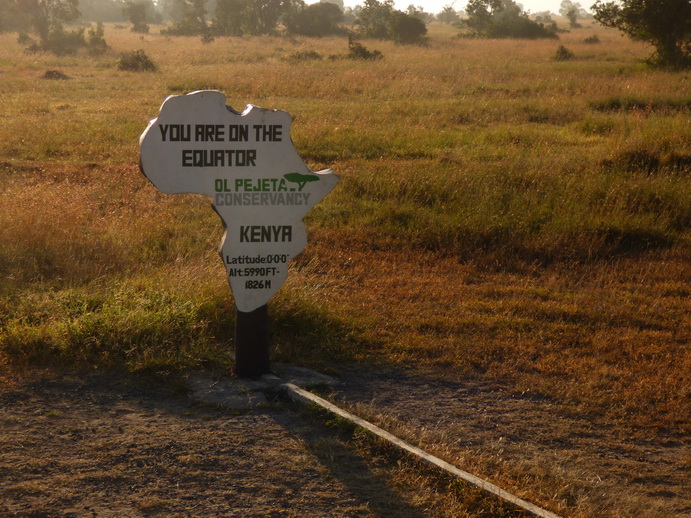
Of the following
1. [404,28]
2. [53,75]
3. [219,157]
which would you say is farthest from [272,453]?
[404,28]

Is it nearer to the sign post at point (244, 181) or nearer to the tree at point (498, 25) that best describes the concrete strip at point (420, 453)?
the sign post at point (244, 181)

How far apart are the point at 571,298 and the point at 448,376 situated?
2.00 meters

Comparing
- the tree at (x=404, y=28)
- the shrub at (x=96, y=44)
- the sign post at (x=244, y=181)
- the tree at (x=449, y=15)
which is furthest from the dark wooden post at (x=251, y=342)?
the tree at (x=449, y=15)

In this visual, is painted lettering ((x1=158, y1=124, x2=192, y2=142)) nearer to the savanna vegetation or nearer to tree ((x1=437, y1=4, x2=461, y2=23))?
the savanna vegetation

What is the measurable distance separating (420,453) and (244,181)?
68.7 inches

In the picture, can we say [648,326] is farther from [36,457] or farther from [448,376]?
[36,457]

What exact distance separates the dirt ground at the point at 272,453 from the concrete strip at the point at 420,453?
4.1 inches

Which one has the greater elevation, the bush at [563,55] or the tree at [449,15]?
the tree at [449,15]

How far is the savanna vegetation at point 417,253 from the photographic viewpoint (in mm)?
4664

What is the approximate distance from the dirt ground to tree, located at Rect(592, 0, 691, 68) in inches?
812

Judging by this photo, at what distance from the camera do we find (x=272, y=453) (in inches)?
140

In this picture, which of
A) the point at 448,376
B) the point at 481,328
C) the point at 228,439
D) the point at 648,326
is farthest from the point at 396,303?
the point at 228,439

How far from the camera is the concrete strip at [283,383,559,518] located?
3076mm

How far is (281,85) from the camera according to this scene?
742 inches
